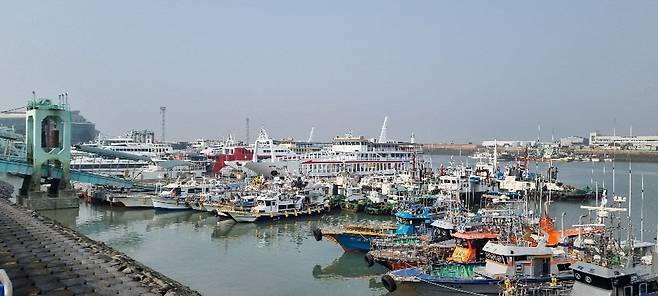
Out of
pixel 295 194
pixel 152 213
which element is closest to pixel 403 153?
pixel 295 194

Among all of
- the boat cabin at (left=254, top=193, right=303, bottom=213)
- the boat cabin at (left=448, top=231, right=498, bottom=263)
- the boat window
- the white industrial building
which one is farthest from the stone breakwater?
the white industrial building

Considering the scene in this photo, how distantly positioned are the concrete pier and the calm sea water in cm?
350

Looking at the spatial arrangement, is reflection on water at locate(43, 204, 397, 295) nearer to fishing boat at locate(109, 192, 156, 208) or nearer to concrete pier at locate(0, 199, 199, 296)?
fishing boat at locate(109, 192, 156, 208)

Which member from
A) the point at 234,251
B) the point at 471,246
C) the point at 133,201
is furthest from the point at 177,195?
the point at 471,246

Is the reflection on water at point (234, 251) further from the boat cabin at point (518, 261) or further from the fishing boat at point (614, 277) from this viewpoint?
the fishing boat at point (614, 277)

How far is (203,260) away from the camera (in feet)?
63.6

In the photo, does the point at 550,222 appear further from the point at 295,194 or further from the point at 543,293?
the point at 295,194

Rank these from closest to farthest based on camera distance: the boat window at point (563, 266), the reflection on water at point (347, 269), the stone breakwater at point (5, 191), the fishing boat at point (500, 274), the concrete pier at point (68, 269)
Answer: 1. the concrete pier at point (68, 269)
2. the fishing boat at point (500, 274)
3. the boat window at point (563, 266)
4. the reflection on water at point (347, 269)
5. the stone breakwater at point (5, 191)

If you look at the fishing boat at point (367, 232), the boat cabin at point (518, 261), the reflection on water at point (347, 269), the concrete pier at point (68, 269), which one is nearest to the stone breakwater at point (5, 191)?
the concrete pier at point (68, 269)

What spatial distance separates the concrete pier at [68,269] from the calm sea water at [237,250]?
3.50 metres

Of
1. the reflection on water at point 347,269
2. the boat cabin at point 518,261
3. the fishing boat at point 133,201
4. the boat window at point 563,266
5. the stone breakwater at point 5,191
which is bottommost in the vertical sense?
the reflection on water at point 347,269

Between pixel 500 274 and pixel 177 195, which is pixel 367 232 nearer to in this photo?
pixel 500 274

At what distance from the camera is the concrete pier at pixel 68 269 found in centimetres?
892

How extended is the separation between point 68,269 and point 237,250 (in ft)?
36.6
